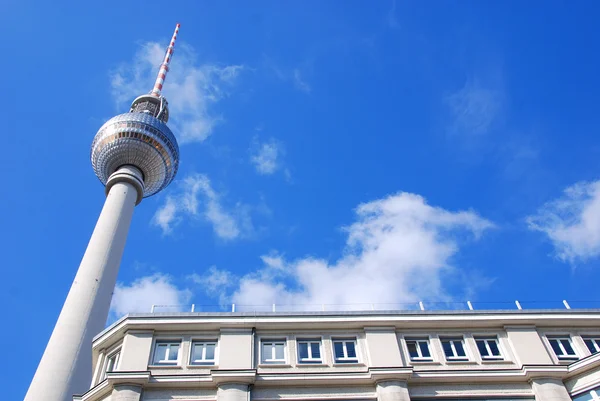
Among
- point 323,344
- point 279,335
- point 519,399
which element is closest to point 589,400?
point 519,399

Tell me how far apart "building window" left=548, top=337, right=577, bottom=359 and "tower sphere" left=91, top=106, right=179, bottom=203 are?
2165 inches

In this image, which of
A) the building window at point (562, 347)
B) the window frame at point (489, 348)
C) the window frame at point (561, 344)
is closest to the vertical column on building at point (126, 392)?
the window frame at point (489, 348)

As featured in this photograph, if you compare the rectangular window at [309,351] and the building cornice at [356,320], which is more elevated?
the building cornice at [356,320]

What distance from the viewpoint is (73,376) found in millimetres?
44062

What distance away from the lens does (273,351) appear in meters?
28.5

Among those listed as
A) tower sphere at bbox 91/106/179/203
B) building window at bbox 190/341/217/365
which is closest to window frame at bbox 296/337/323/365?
building window at bbox 190/341/217/365

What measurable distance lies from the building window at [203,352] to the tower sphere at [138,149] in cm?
4624

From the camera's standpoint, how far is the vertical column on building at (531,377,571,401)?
1041 inches

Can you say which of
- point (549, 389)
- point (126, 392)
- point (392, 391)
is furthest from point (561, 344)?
point (126, 392)

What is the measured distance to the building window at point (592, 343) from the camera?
29453 millimetres

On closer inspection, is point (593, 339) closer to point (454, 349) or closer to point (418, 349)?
point (454, 349)

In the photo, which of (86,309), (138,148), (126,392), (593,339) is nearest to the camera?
(126,392)

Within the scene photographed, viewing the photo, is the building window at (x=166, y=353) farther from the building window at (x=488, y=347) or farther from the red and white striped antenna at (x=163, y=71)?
the red and white striped antenna at (x=163, y=71)

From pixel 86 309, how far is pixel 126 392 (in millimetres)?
26024
